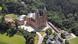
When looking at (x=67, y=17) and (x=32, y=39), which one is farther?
(x=67, y=17)

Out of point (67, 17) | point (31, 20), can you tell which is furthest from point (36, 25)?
point (67, 17)

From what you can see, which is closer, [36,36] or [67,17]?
[36,36]

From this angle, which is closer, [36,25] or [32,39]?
[32,39]

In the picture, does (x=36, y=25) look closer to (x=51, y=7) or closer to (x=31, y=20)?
(x=31, y=20)

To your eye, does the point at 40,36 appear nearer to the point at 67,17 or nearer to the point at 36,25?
the point at 36,25

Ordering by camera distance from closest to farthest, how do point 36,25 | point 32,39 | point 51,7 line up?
1. point 32,39
2. point 36,25
3. point 51,7

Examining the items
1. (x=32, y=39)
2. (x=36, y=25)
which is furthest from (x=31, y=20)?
(x=32, y=39)

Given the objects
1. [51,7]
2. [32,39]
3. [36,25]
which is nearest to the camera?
[32,39]
